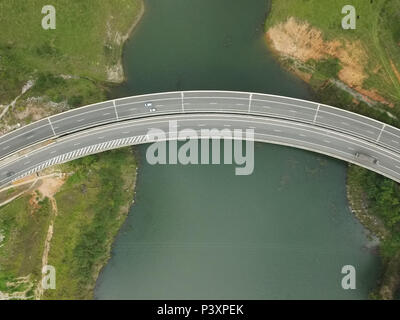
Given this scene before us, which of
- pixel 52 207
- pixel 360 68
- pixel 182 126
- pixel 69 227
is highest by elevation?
pixel 360 68

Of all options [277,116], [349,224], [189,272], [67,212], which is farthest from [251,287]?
[67,212]

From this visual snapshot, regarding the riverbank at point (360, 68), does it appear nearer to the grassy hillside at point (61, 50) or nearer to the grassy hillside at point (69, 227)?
the grassy hillside at point (61, 50)

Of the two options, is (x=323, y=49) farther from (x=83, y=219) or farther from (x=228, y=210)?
(x=83, y=219)

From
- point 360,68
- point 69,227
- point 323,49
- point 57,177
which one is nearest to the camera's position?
point 360,68

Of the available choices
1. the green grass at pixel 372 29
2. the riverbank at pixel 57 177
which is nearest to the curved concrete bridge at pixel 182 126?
the riverbank at pixel 57 177

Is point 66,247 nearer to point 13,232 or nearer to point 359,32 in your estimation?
point 13,232

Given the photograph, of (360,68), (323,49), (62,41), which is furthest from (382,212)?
(62,41)

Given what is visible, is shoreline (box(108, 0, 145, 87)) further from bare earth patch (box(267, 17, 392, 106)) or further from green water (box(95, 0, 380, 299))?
bare earth patch (box(267, 17, 392, 106))
